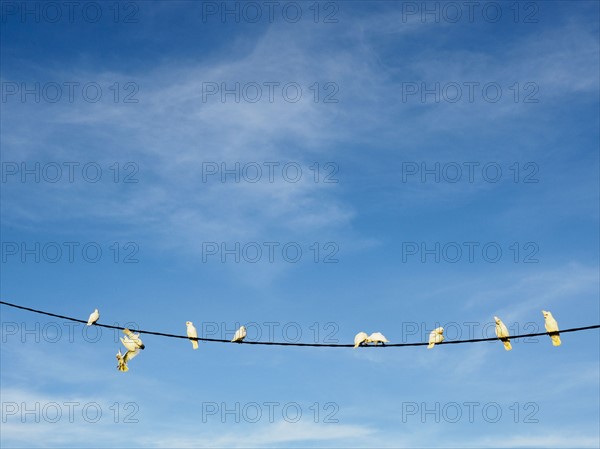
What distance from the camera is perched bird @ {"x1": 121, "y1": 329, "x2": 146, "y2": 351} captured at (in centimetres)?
1653

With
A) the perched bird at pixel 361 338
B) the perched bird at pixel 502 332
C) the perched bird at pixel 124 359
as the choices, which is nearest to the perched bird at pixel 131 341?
the perched bird at pixel 124 359

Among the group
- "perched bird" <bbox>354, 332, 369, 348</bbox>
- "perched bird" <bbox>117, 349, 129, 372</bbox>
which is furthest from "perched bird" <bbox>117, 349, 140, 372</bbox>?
"perched bird" <bbox>354, 332, 369, 348</bbox>

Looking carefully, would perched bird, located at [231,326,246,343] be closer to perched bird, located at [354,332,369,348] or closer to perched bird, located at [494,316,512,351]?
perched bird, located at [354,332,369,348]

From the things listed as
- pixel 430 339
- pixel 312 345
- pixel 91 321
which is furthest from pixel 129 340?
pixel 430 339

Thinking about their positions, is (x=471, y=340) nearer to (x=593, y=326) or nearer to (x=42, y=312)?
(x=593, y=326)

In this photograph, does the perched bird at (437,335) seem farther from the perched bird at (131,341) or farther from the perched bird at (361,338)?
the perched bird at (131,341)

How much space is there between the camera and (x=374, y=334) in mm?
16656

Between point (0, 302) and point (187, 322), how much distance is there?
164 inches

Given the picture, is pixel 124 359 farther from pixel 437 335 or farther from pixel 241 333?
pixel 437 335

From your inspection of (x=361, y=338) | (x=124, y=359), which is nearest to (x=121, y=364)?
(x=124, y=359)

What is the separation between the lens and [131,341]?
1664 centimetres

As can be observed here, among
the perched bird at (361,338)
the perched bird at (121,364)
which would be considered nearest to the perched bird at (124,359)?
the perched bird at (121,364)

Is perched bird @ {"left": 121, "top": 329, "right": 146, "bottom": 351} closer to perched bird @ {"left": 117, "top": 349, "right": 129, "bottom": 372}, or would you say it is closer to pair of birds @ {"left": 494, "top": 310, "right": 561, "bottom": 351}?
perched bird @ {"left": 117, "top": 349, "right": 129, "bottom": 372}

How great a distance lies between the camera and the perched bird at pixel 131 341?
1653 cm
